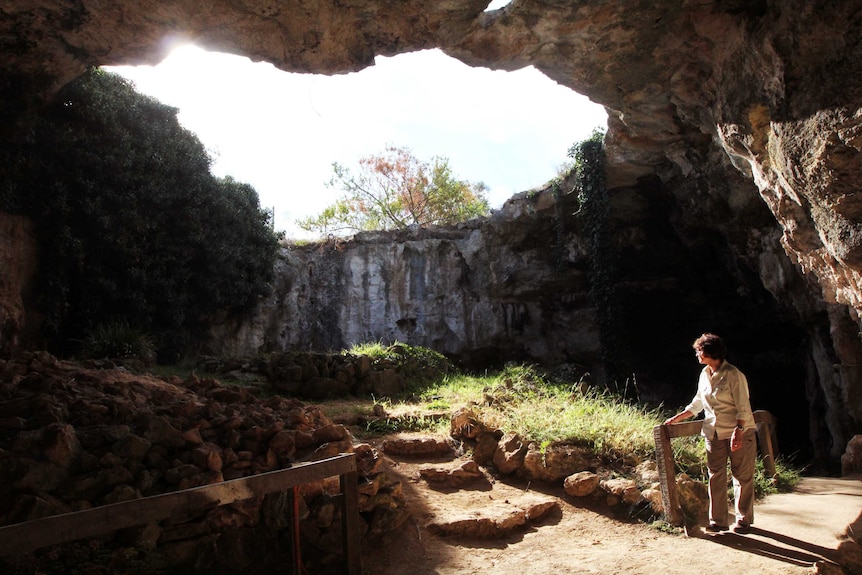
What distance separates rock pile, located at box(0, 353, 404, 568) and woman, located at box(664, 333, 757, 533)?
2413mm

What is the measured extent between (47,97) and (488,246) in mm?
10406

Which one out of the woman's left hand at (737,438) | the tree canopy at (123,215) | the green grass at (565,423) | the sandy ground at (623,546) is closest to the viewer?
the sandy ground at (623,546)

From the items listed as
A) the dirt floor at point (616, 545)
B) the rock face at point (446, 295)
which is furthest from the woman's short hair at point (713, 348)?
the rock face at point (446, 295)

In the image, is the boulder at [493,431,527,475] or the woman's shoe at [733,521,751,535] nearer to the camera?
the woman's shoe at [733,521,751,535]

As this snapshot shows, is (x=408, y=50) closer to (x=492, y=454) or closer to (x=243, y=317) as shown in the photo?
(x=492, y=454)

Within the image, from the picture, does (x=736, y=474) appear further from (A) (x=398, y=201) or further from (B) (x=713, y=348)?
(A) (x=398, y=201)

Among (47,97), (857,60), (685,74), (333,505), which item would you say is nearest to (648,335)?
(685,74)

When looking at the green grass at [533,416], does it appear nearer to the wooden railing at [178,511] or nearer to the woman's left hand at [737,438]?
the woman's left hand at [737,438]

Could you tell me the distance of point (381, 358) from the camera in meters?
11.6

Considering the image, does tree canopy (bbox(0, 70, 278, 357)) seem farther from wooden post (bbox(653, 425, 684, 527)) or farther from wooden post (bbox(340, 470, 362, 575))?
wooden post (bbox(653, 425, 684, 527))

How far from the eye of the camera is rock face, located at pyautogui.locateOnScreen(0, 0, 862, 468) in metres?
5.36

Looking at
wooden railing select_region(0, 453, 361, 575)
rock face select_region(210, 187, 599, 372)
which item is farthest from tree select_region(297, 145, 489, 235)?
wooden railing select_region(0, 453, 361, 575)

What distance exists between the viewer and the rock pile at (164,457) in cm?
326

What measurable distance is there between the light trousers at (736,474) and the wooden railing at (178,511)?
2.69 metres
